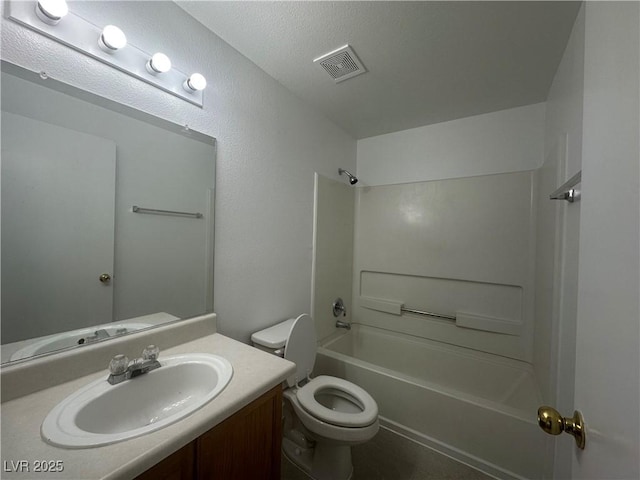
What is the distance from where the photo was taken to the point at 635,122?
0.34m

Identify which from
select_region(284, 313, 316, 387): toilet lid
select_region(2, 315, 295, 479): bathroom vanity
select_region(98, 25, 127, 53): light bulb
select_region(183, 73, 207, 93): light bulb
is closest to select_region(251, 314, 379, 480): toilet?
select_region(284, 313, 316, 387): toilet lid

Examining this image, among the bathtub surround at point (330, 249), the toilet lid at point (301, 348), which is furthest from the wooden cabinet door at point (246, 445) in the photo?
the bathtub surround at point (330, 249)

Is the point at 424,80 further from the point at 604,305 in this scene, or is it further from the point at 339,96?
the point at 604,305

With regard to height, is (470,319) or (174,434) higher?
(174,434)

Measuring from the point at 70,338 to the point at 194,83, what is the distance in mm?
1170

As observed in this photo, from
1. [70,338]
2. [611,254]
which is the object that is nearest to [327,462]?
[70,338]

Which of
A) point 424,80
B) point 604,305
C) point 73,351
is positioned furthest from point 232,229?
point 424,80

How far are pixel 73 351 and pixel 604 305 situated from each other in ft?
4.67

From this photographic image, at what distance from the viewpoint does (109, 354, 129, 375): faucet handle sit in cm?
81

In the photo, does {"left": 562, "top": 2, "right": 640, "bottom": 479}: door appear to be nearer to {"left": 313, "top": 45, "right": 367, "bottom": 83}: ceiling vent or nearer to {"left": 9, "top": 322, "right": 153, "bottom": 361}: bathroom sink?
{"left": 313, "top": 45, "right": 367, "bottom": 83}: ceiling vent

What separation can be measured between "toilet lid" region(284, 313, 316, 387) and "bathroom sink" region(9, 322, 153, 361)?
2.44 ft

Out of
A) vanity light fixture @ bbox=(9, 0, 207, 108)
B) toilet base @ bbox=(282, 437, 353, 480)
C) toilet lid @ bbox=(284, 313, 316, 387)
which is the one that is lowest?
toilet base @ bbox=(282, 437, 353, 480)

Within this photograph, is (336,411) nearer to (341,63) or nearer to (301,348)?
(301,348)

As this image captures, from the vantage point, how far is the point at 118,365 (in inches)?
32.1
